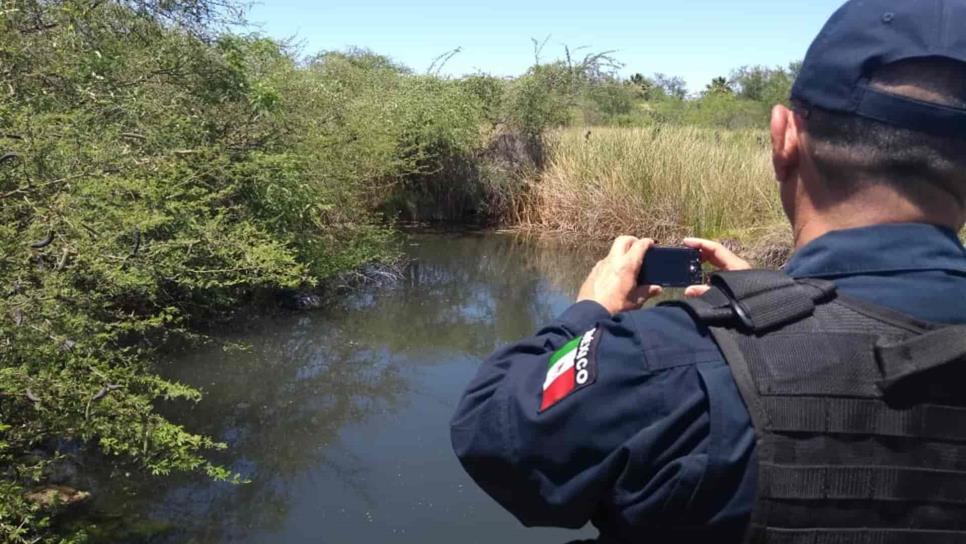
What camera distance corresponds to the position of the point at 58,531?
4309 millimetres

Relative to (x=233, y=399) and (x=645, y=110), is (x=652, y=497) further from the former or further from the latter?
(x=645, y=110)

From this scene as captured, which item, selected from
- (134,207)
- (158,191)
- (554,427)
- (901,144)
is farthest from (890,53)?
(158,191)

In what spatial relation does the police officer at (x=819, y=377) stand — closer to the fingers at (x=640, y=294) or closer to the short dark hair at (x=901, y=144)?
the short dark hair at (x=901, y=144)

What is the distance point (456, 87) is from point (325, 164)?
6.13 metres

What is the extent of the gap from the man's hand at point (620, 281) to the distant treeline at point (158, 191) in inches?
99.9

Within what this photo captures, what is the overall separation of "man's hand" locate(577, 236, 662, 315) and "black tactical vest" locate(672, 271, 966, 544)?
290 millimetres

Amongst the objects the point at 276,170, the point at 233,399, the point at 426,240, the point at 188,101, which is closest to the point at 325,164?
the point at 276,170

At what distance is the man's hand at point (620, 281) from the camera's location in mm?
1306

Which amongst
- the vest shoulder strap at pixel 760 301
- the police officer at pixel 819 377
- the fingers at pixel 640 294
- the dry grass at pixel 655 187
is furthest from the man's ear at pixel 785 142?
the dry grass at pixel 655 187

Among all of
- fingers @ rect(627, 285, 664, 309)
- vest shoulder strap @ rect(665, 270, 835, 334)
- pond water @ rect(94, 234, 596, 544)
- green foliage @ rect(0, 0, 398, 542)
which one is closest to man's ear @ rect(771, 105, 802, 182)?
vest shoulder strap @ rect(665, 270, 835, 334)

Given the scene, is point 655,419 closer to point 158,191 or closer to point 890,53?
point 890,53

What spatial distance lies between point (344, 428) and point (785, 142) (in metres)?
5.43

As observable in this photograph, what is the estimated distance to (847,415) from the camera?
0.98 metres

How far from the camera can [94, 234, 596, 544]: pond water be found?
185 inches
